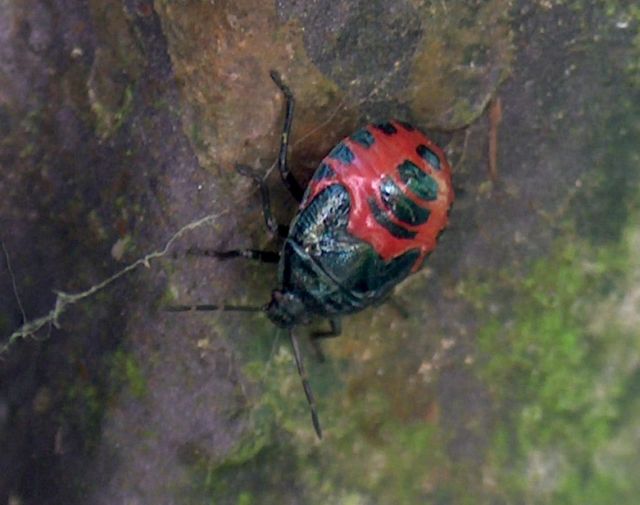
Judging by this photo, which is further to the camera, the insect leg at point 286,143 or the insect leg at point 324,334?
the insect leg at point 324,334

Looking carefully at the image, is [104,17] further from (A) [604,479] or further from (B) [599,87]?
(A) [604,479]

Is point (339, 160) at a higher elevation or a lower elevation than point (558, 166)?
higher

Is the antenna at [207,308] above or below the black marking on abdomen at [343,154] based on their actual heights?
below

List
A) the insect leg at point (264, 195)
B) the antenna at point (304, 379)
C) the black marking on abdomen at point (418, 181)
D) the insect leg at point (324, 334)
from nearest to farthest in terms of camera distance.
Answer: the black marking on abdomen at point (418, 181), the insect leg at point (264, 195), the antenna at point (304, 379), the insect leg at point (324, 334)

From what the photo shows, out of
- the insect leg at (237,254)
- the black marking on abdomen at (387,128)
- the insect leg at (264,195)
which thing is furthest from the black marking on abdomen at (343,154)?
the insect leg at (237,254)

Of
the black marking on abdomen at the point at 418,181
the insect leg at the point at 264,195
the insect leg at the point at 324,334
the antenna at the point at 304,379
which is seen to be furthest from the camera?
the insect leg at the point at 324,334

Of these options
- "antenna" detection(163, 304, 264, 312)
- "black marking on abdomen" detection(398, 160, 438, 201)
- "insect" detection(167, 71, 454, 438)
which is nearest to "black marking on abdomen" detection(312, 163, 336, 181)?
"insect" detection(167, 71, 454, 438)

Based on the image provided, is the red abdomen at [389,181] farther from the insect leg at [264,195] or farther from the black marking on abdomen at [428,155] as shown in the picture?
the insect leg at [264,195]

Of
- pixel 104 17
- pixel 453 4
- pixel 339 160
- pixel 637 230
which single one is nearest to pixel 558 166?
pixel 637 230
